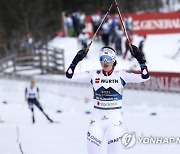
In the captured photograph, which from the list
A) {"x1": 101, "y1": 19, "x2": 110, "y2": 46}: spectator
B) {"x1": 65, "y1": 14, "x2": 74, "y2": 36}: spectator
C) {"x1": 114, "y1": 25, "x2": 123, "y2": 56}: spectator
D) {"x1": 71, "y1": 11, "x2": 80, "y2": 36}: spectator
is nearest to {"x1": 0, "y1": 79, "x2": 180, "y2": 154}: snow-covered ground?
{"x1": 114, "y1": 25, "x2": 123, "y2": 56}: spectator

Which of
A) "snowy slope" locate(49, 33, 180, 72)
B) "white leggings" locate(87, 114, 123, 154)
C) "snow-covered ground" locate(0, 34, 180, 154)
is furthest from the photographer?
"snowy slope" locate(49, 33, 180, 72)

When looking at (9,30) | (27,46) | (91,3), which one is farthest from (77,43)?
(9,30)

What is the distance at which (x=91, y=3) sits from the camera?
4656 cm

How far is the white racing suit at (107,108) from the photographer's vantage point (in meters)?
8.22

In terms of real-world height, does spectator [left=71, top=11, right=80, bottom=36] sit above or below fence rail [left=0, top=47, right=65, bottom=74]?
above

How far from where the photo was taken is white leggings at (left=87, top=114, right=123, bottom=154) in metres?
8.18

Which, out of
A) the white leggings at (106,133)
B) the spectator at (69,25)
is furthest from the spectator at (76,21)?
the white leggings at (106,133)

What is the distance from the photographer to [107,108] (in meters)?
8.41

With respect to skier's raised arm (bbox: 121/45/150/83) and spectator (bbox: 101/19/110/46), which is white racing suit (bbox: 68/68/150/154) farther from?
spectator (bbox: 101/19/110/46)

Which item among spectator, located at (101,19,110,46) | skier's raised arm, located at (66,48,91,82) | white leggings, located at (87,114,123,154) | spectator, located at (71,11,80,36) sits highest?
spectator, located at (71,11,80,36)

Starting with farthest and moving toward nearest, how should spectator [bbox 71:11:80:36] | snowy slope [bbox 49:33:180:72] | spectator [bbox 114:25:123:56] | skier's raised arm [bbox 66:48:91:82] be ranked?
spectator [bbox 71:11:80:36], spectator [bbox 114:25:123:56], snowy slope [bbox 49:33:180:72], skier's raised arm [bbox 66:48:91:82]

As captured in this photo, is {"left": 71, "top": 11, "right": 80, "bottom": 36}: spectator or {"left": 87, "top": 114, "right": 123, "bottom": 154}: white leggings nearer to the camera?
{"left": 87, "top": 114, "right": 123, "bottom": 154}: white leggings

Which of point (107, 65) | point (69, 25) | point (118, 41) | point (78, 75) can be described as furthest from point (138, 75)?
point (69, 25)

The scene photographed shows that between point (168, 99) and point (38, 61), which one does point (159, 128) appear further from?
point (38, 61)
